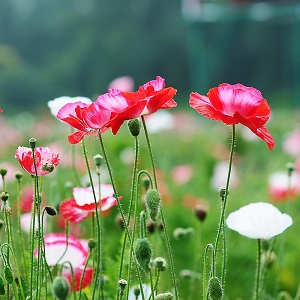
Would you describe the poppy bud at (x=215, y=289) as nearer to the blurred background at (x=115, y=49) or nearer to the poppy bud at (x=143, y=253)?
the poppy bud at (x=143, y=253)

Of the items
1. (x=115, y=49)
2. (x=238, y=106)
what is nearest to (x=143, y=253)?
(x=238, y=106)

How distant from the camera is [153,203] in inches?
29.8

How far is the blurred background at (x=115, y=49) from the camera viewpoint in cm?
1537

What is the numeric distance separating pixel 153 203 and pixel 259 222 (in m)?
0.15

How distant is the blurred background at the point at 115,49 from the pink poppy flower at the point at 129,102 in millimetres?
14303

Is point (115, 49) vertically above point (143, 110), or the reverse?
point (115, 49)

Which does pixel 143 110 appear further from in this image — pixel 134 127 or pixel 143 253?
pixel 143 253

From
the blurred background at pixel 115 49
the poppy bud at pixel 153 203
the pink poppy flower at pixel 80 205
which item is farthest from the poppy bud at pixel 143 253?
the blurred background at pixel 115 49

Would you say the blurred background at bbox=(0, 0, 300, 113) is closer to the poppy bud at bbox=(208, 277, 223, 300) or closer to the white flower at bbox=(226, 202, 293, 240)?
the white flower at bbox=(226, 202, 293, 240)

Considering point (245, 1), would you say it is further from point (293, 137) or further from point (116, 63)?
point (116, 63)

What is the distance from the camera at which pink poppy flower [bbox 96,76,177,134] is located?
74 centimetres

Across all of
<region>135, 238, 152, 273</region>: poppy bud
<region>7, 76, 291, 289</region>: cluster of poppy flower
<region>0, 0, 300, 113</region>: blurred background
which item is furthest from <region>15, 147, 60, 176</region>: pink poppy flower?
<region>0, 0, 300, 113</region>: blurred background

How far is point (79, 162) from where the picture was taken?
2.58 metres

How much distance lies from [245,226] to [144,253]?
153mm
